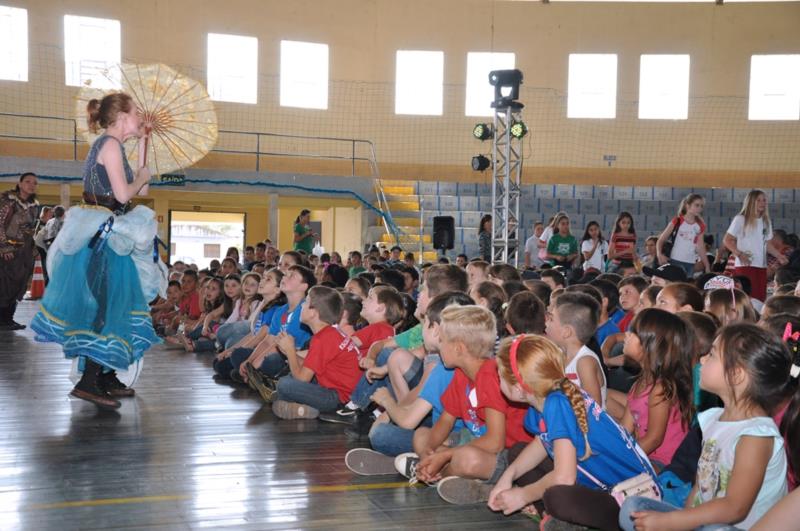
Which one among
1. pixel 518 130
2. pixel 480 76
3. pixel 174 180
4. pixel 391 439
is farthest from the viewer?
pixel 480 76

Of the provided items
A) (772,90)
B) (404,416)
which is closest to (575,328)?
(404,416)

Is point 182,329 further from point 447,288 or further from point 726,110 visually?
point 726,110

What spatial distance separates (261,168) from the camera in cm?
1822

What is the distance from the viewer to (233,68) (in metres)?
18.3

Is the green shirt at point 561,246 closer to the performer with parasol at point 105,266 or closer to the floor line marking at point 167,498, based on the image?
the performer with parasol at point 105,266

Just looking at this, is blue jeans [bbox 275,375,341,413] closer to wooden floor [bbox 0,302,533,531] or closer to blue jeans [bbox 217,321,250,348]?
wooden floor [bbox 0,302,533,531]

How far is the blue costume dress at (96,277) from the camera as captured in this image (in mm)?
5121

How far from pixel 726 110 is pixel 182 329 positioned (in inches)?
551

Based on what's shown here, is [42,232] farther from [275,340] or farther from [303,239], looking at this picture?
[275,340]

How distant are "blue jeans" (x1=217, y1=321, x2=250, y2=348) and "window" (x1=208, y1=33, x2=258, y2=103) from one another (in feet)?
37.2

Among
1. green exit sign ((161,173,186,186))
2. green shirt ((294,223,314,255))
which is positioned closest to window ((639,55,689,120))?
green shirt ((294,223,314,255))

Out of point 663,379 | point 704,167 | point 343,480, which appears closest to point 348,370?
point 343,480

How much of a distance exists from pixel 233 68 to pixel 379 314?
46.2 feet

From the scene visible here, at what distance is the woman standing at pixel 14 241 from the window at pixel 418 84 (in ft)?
34.6
